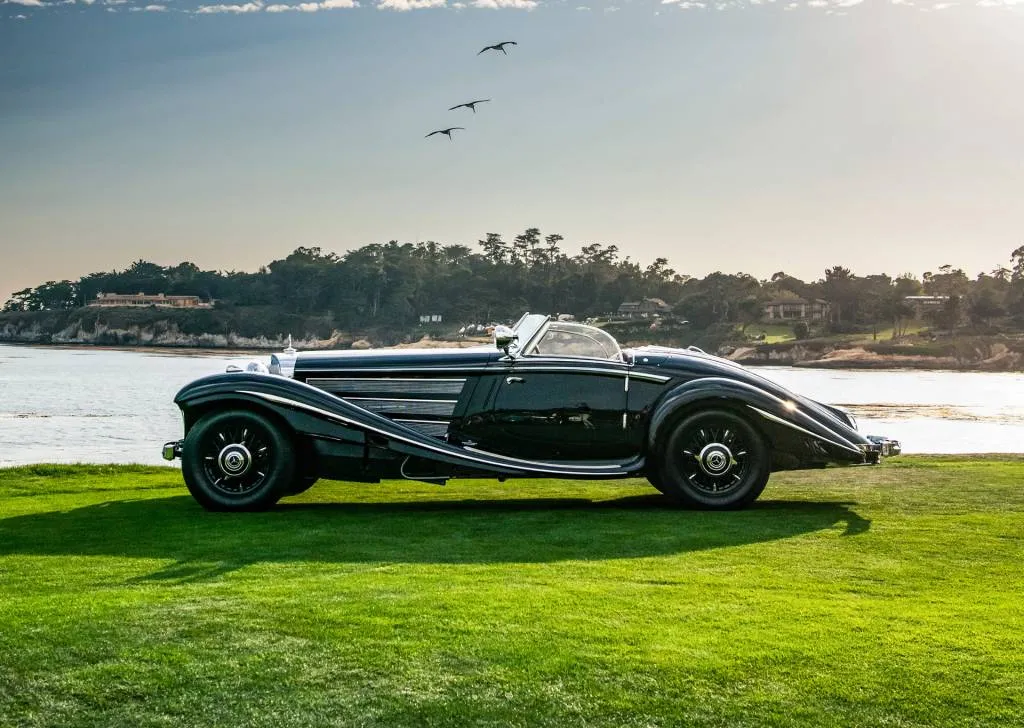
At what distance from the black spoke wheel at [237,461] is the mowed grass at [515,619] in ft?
1.55

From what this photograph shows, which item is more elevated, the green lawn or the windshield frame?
the green lawn

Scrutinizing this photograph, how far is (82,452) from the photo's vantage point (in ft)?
75.5

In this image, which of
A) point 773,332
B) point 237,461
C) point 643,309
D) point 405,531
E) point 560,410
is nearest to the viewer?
point 405,531

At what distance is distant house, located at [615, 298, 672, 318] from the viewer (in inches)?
6088

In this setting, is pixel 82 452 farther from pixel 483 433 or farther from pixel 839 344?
pixel 839 344

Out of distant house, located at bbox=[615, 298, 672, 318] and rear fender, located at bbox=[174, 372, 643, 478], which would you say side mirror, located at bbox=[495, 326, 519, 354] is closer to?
rear fender, located at bbox=[174, 372, 643, 478]

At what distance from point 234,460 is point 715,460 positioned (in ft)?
14.7

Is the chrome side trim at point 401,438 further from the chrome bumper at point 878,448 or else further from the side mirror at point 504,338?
the chrome bumper at point 878,448

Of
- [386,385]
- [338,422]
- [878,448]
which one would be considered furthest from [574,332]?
[878,448]

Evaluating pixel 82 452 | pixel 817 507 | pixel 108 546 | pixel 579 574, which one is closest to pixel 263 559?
pixel 108 546

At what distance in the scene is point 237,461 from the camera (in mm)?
10273

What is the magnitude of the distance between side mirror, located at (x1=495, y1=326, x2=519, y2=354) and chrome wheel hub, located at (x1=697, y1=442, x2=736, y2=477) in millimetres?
2048

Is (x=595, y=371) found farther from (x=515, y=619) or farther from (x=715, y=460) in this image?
(x=515, y=619)

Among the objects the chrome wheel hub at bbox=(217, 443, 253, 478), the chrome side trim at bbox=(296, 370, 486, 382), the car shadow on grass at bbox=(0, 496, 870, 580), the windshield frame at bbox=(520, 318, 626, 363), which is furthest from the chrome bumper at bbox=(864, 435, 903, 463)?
the chrome wheel hub at bbox=(217, 443, 253, 478)
